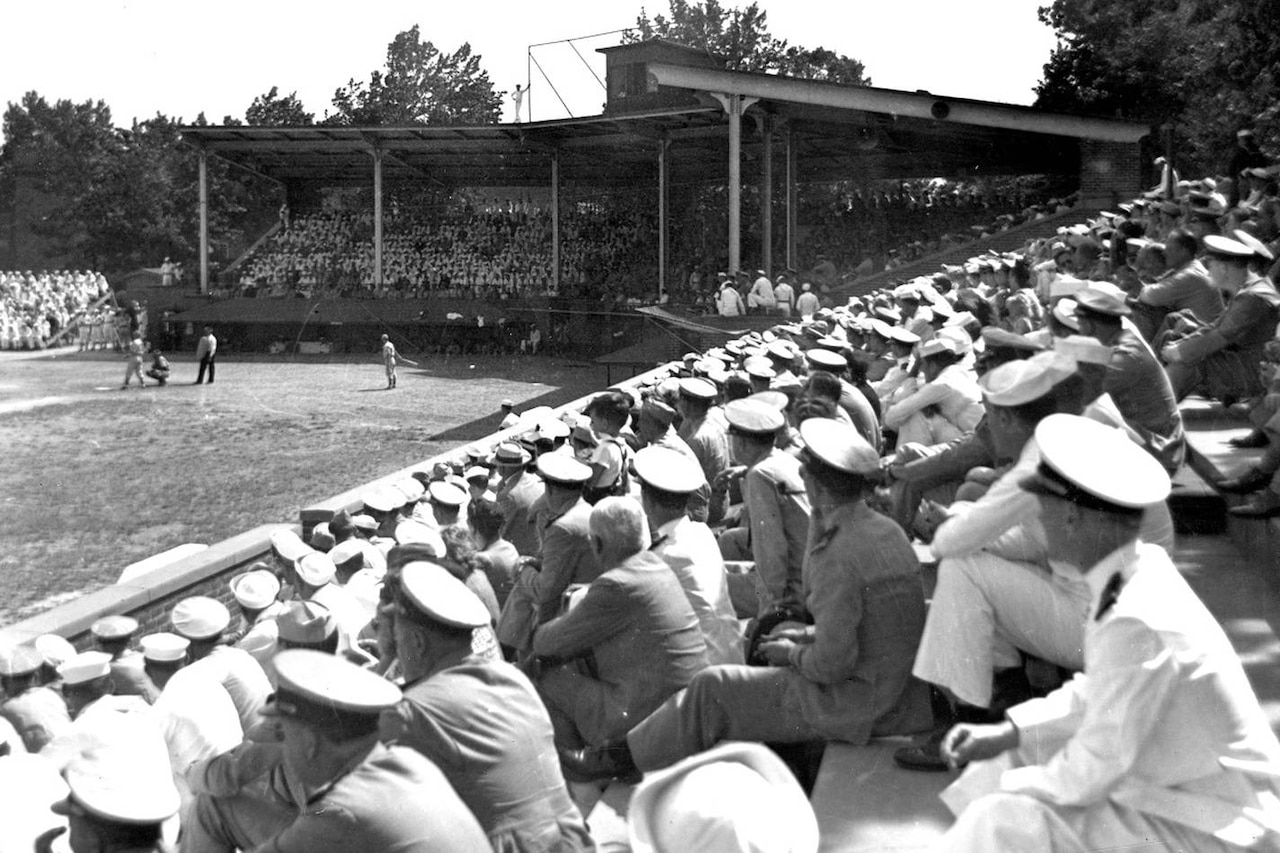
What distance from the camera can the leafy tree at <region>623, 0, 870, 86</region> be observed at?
38188mm

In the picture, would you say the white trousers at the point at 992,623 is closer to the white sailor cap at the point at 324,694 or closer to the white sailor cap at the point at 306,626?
the white sailor cap at the point at 324,694

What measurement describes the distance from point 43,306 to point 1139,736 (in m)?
43.5

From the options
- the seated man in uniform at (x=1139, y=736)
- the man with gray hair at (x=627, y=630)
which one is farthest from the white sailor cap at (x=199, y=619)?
the seated man in uniform at (x=1139, y=736)

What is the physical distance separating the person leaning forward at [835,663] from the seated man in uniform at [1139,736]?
158 cm

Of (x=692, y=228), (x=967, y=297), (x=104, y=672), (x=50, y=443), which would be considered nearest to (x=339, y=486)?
(x=50, y=443)

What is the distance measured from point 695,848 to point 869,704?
2.35 metres

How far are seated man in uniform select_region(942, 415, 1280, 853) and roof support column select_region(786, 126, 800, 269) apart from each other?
28911mm

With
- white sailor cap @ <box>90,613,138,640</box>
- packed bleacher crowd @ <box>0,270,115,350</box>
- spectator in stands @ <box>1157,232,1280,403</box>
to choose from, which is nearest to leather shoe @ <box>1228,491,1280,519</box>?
spectator in stands @ <box>1157,232,1280,403</box>

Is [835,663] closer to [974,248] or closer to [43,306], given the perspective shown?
[974,248]

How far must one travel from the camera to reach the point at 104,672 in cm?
598

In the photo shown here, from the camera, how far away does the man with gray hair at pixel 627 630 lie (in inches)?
195

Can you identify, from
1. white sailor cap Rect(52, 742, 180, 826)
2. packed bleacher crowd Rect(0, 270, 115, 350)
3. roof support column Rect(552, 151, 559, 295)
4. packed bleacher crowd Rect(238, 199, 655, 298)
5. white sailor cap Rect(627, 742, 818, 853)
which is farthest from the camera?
packed bleacher crowd Rect(238, 199, 655, 298)

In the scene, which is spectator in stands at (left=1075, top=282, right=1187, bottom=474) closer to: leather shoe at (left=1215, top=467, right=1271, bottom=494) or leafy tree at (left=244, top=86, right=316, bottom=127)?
leather shoe at (left=1215, top=467, right=1271, bottom=494)

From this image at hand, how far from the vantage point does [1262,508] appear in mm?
6023
